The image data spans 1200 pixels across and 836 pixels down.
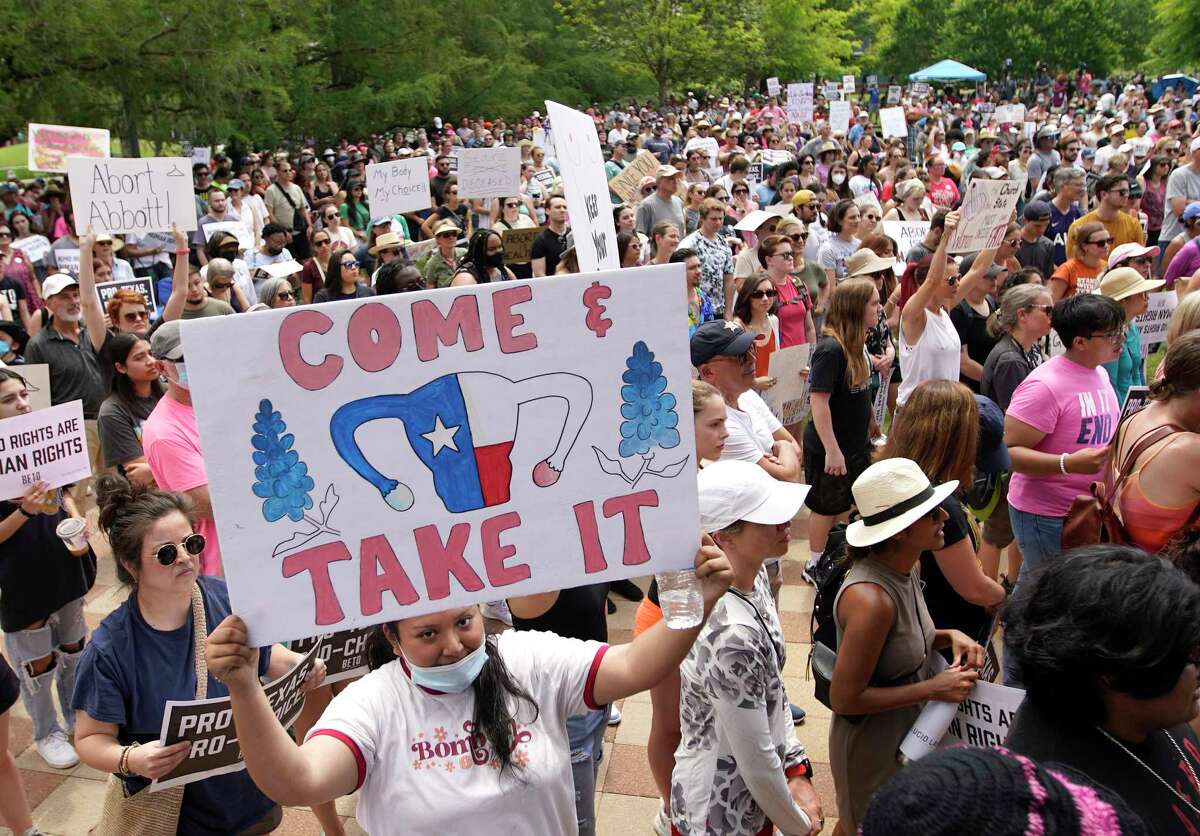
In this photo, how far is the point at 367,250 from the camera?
37.4 ft

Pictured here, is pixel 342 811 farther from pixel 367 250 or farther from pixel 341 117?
pixel 341 117

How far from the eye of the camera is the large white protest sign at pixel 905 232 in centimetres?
1025

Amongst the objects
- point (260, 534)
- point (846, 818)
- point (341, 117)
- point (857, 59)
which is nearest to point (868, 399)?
point (846, 818)

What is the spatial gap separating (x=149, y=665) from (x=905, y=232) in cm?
872

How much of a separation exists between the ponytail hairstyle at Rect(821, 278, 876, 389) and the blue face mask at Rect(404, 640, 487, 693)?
376 centimetres

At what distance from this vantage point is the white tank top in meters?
6.05

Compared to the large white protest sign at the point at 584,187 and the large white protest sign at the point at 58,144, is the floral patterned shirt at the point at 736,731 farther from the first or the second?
the large white protest sign at the point at 58,144

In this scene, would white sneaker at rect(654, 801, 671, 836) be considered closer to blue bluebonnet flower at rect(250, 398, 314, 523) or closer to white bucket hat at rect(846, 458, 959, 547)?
white bucket hat at rect(846, 458, 959, 547)

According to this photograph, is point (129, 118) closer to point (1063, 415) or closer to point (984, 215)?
point (984, 215)

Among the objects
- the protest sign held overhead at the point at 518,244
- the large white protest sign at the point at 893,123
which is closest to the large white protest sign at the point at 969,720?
the protest sign held overhead at the point at 518,244

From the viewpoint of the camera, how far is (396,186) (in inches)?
468

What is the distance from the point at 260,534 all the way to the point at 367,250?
9.65 m

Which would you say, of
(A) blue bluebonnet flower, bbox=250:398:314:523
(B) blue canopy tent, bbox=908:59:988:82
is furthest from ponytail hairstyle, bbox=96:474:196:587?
(B) blue canopy tent, bbox=908:59:988:82

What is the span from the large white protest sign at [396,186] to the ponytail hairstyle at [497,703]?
382 inches
